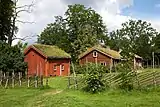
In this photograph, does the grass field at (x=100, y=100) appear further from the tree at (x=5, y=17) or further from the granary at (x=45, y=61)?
the tree at (x=5, y=17)

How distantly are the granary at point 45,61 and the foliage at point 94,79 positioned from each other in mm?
26369

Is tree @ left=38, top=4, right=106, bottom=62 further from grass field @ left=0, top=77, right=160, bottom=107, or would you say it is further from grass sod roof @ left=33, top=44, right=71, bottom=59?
grass field @ left=0, top=77, right=160, bottom=107

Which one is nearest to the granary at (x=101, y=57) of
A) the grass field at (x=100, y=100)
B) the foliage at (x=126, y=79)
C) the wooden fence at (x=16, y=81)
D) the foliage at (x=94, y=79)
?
the wooden fence at (x=16, y=81)

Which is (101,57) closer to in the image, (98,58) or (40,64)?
(98,58)

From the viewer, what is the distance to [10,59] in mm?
47062

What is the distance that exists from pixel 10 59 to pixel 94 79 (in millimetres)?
22154

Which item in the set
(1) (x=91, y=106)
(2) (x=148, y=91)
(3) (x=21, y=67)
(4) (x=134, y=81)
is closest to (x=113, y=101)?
(1) (x=91, y=106)

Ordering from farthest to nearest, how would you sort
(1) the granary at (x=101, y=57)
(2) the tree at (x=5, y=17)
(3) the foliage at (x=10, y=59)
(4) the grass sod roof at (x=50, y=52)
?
(1) the granary at (x=101, y=57), (4) the grass sod roof at (x=50, y=52), (2) the tree at (x=5, y=17), (3) the foliage at (x=10, y=59)

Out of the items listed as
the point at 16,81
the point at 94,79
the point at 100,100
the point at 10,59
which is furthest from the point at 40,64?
the point at 100,100

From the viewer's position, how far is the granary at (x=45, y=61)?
55.0 m

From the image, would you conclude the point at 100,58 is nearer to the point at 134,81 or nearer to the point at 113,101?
the point at 134,81

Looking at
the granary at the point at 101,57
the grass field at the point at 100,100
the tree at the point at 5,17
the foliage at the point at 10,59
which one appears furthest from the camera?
the granary at the point at 101,57

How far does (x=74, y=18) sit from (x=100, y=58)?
58.7 ft

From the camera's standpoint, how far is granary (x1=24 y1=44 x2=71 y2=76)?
5503 centimetres
